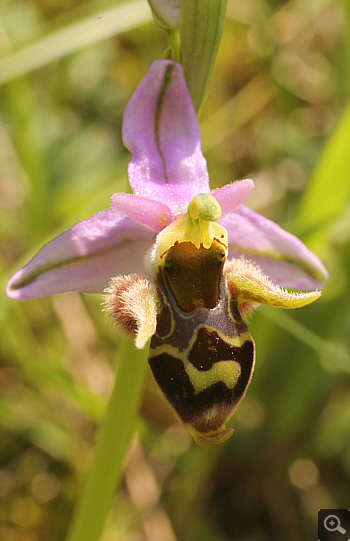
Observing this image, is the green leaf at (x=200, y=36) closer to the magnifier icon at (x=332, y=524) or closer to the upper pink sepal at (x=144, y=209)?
the upper pink sepal at (x=144, y=209)

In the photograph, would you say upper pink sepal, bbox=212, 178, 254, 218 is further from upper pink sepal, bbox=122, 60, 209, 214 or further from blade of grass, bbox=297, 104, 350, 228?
blade of grass, bbox=297, 104, 350, 228

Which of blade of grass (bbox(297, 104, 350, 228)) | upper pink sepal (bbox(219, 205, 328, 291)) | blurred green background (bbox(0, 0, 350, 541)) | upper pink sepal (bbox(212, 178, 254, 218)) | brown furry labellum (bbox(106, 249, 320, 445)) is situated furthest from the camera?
blurred green background (bbox(0, 0, 350, 541))

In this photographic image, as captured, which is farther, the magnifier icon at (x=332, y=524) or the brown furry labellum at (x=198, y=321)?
the magnifier icon at (x=332, y=524)

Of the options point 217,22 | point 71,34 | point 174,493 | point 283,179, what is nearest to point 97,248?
Result: point 217,22

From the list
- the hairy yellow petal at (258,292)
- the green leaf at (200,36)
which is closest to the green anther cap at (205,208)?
the hairy yellow petal at (258,292)

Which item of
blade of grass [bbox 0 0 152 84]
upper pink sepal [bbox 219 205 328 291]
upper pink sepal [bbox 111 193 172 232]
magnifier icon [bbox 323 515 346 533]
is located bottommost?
magnifier icon [bbox 323 515 346 533]

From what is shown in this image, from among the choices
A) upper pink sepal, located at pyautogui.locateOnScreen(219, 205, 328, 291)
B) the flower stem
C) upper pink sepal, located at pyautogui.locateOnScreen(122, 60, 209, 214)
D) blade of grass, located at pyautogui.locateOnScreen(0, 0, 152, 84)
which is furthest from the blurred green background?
upper pink sepal, located at pyautogui.locateOnScreen(122, 60, 209, 214)

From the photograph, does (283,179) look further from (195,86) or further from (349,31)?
(195,86)

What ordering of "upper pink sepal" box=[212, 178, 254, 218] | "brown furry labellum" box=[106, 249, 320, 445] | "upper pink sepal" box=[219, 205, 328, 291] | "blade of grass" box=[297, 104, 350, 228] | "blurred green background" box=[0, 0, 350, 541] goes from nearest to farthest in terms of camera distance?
1. "brown furry labellum" box=[106, 249, 320, 445]
2. "upper pink sepal" box=[212, 178, 254, 218]
3. "upper pink sepal" box=[219, 205, 328, 291]
4. "blade of grass" box=[297, 104, 350, 228]
5. "blurred green background" box=[0, 0, 350, 541]
